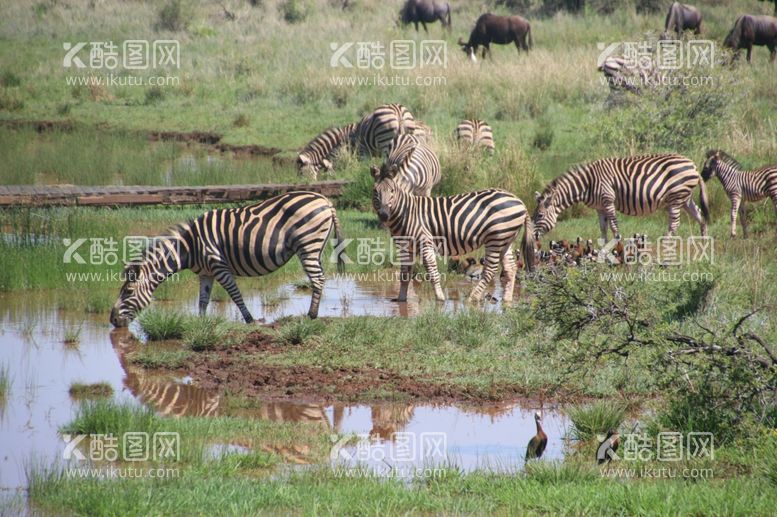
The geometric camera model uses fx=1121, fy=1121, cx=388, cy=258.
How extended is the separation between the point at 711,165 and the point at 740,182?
24.4 inches

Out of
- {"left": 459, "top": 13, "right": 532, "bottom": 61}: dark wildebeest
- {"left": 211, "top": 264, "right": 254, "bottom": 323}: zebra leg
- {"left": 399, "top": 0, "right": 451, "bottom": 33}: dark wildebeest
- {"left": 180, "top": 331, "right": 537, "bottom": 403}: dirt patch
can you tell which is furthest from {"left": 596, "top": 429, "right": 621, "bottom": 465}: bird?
{"left": 399, "top": 0, "right": 451, "bottom": 33}: dark wildebeest

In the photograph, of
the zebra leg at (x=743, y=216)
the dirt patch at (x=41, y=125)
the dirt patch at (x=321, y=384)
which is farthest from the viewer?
the dirt patch at (x=41, y=125)

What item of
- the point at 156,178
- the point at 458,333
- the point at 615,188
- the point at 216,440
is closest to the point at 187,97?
the point at 156,178

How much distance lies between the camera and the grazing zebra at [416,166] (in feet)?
54.8

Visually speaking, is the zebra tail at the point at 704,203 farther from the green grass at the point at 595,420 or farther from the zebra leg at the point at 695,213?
the green grass at the point at 595,420

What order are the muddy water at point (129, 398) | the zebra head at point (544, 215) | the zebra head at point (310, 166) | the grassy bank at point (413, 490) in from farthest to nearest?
1. the zebra head at point (310, 166)
2. the zebra head at point (544, 215)
3. the muddy water at point (129, 398)
4. the grassy bank at point (413, 490)

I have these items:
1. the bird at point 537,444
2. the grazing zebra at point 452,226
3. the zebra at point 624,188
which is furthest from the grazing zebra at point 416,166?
the bird at point 537,444

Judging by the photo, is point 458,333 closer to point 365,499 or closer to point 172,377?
point 172,377

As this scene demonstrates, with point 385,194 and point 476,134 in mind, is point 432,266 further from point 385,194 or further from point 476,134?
point 476,134

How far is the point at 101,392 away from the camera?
9.74 metres

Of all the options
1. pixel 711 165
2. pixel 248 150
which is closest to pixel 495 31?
pixel 248 150

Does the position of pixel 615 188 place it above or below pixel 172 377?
above

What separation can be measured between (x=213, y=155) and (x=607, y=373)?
52.2 ft

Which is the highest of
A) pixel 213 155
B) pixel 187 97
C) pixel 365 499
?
pixel 187 97
